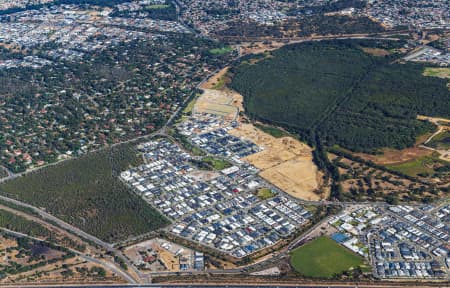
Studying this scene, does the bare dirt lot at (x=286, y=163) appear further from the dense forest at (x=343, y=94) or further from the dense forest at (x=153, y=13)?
the dense forest at (x=153, y=13)

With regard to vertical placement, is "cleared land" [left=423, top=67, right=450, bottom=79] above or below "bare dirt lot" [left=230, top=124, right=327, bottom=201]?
above

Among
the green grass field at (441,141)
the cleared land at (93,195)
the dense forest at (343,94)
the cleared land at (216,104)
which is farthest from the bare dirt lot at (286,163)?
the green grass field at (441,141)

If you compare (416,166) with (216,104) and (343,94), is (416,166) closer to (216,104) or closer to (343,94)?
(343,94)

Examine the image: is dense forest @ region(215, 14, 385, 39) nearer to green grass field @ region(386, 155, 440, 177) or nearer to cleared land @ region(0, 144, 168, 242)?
green grass field @ region(386, 155, 440, 177)

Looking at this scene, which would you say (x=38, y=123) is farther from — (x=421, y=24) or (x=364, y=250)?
(x=421, y=24)

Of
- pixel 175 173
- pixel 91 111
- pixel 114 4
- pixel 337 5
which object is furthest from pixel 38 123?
pixel 337 5

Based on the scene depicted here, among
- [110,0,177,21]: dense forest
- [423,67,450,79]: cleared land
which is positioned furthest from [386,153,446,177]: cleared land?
[110,0,177,21]: dense forest
